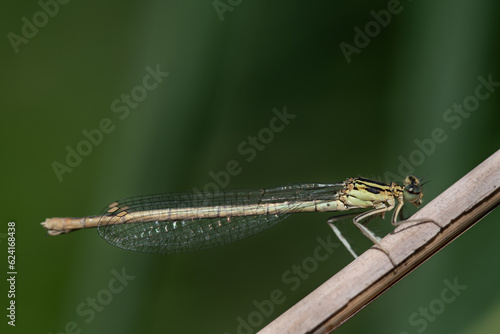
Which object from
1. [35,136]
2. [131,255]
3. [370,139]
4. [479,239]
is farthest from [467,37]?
[35,136]

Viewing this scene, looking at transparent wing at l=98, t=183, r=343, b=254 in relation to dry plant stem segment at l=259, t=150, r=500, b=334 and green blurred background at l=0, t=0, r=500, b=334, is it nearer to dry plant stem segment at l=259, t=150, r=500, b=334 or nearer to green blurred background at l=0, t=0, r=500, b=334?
green blurred background at l=0, t=0, r=500, b=334

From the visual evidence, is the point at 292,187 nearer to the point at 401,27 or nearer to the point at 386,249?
the point at 401,27

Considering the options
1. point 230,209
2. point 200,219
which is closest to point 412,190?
point 230,209

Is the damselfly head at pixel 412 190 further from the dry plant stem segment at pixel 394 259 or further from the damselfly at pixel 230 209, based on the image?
the dry plant stem segment at pixel 394 259

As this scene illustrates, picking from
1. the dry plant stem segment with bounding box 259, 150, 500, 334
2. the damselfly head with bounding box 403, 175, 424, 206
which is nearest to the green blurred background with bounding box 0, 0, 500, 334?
the damselfly head with bounding box 403, 175, 424, 206

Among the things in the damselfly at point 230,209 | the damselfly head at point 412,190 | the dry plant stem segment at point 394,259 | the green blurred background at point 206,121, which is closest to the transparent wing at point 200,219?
the damselfly at point 230,209

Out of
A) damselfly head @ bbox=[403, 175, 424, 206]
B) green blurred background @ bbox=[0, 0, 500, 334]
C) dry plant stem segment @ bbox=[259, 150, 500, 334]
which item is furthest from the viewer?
damselfly head @ bbox=[403, 175, 424, 206]
